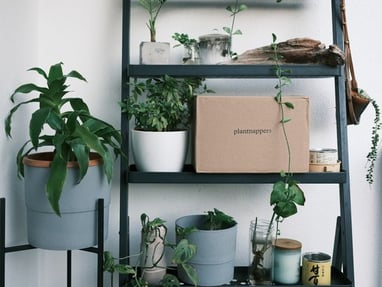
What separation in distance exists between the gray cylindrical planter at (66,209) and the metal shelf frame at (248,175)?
0.57ft

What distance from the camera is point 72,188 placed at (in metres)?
1.38

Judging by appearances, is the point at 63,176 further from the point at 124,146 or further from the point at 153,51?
the point at 153,51

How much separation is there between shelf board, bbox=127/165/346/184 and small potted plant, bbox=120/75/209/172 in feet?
0.09

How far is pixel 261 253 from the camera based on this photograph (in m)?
1.61

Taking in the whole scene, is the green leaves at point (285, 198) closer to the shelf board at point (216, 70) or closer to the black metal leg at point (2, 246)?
the shelf board at point (216, 70)

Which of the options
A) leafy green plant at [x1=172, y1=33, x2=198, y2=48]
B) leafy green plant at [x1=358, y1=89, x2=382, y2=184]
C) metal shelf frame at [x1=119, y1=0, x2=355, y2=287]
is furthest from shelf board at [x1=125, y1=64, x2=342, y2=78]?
leafy green plant at [x1=358, y1=89, x2=382, y2=184]

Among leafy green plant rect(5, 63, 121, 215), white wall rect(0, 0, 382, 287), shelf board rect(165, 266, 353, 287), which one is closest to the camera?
leafy green plant rect(5, 63, 121, 215)

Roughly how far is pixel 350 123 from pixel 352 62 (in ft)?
0.66

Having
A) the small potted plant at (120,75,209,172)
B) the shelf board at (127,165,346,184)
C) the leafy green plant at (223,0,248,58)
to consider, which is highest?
the leafy green plant at (223,0,248,58)

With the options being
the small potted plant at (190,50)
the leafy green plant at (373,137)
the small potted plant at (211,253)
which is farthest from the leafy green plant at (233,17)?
the small potted plant at (211,253)

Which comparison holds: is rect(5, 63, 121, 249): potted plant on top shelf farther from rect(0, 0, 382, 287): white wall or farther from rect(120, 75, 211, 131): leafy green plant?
rect(0, 0, 382, 287): white wall

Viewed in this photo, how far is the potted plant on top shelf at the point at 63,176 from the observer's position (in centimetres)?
133

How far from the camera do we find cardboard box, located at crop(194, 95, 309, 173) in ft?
4.99

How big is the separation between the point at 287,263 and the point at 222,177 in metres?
0.33
